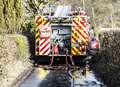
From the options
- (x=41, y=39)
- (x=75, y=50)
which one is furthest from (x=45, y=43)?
(x=75, y=50)

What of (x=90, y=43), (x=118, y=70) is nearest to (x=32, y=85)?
(x=118, y=70)

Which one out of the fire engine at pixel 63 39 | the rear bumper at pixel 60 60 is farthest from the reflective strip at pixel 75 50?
the rear bumper at pixel 60 60

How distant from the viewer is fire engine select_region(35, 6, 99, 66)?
1973 centimetres

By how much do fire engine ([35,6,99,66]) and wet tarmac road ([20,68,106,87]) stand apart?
246cm

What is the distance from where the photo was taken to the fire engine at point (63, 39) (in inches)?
777

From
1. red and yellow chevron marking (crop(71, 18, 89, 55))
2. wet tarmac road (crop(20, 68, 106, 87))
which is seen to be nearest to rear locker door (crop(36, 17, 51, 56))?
red and yellow chevron marking (crop(71, 18, 89, 55))

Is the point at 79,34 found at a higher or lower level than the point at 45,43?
higher

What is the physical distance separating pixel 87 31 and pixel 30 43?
2.89m

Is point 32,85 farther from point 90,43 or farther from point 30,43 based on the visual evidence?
point 30,43

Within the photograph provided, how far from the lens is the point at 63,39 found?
2012 centimetres

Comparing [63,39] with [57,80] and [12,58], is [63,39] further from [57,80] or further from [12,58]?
[57,80]

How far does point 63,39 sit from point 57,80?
16.4ft

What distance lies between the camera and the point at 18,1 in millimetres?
20562

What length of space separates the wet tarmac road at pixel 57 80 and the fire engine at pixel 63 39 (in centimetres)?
246
